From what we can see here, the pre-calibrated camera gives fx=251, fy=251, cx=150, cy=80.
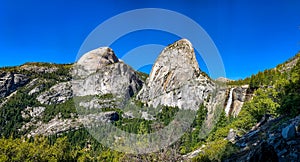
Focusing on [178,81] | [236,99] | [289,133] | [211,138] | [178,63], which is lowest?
[289,133]

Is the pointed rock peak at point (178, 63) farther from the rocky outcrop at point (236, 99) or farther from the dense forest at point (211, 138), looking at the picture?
the rocky outcrop at point (236, 99)

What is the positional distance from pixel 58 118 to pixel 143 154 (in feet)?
581

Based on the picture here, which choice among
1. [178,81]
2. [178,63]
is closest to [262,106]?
[178,81]

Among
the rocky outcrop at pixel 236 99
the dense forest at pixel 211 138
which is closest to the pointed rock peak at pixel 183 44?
the dense forest at pixel 211 138

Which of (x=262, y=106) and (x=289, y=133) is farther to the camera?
(x=262, y=106)

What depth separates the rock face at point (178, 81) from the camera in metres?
144

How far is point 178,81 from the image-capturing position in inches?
6383

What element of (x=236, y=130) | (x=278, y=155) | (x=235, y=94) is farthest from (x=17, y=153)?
(x=235, y=94)

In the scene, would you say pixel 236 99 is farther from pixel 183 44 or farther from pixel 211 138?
pixel 183 44

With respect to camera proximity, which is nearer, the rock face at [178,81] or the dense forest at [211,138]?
the dense forest at [211,138]

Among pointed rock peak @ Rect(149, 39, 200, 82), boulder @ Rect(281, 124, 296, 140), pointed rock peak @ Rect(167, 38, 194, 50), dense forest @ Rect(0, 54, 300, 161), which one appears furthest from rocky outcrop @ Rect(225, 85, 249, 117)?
boulder @ Rect(281, 124, 296, 140)

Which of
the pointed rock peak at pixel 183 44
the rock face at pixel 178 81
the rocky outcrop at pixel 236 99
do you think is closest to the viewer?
the rocky outcrop at pixel 236 99

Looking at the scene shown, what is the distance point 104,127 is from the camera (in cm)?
15400

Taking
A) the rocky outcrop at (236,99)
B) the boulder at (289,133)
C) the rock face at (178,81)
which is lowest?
the boulder at (289,133)
